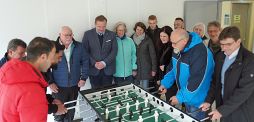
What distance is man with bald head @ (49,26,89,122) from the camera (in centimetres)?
281

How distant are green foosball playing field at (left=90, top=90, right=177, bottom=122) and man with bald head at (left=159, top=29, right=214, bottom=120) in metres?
0.36

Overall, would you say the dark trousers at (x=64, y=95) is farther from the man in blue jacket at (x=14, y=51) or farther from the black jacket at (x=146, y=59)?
the black jacket at (x=146, y=59)

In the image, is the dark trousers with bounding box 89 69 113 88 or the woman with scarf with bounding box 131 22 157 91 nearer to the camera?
the dark trousers with bounding box 89 69 113 88

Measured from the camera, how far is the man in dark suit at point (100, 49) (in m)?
3.23

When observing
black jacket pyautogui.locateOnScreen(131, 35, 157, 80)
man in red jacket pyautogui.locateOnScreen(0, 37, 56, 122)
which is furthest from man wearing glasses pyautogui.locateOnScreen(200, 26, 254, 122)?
black jacket pyautogui.locateOnScreen(131, 35, 157, 80)

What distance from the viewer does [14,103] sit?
1274 millimetres

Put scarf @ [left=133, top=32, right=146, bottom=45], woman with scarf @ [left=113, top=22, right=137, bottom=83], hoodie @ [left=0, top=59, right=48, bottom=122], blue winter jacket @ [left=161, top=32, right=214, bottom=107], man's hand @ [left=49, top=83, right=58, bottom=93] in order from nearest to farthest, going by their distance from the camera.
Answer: hoodie @ [left=0, top=59, right=48, bottom=122], blue winter jacket @ [left=161, top=32, right=214, bottom=107], man's hand @ [left=49, top=83, right=58, bottom=93], woman with scarf @ [left=113, top=22, right=137, bottom=83], scarf @ [left=133, top=32, right=146, bottom=45]

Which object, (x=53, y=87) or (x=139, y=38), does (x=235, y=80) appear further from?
(x=53, y=87)

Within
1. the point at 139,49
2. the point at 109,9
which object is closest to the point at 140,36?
the point at 139,49

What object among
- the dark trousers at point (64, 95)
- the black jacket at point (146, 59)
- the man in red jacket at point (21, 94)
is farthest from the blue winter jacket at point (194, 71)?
the dark trousers at point (64, 95)

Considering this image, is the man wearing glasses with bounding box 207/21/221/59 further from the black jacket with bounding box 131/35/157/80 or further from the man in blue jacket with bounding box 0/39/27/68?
the man in blue jacket with bounding box 0/39/27/68

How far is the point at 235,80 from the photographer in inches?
71.7

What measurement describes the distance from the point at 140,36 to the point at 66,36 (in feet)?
4.76

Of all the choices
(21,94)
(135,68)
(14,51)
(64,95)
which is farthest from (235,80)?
(14,51)
